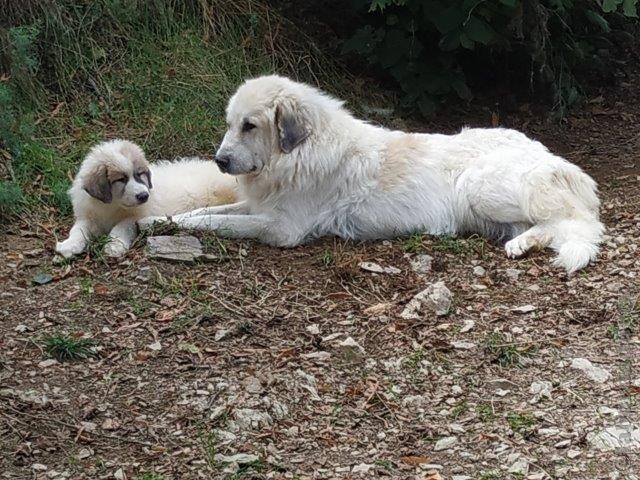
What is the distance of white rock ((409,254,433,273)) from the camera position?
20.6 ft

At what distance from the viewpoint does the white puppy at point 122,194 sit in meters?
6.26

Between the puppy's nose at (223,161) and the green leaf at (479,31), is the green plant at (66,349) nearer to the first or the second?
the puppy's nose at (223,161)

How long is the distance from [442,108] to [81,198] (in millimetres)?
3864

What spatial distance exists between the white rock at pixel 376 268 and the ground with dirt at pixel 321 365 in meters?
0.04

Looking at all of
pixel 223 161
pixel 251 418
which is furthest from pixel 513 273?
pixel 251 418

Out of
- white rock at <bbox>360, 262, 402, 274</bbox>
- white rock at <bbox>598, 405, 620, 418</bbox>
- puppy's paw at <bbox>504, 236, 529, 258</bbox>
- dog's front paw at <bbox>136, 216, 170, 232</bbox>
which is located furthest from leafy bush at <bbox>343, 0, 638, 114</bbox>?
white rock at <bbox>598, 405, 620, 418</bbox>

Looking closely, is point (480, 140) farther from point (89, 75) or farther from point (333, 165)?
point (89, 75)

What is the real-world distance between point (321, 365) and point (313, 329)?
381 mm

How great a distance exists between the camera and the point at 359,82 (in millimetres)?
9031

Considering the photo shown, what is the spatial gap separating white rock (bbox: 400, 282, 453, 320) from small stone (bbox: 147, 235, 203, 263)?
1405 millimetres

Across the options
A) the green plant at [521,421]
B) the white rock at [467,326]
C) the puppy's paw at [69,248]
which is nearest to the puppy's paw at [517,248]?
the white rock at [467,326]

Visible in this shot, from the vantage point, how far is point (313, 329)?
5539 mm

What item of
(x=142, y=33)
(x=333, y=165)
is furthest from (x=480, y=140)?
(x=142, y=33)

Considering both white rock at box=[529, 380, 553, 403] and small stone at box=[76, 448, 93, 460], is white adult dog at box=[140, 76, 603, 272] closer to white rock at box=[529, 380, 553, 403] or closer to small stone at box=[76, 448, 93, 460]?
white rock at box=[529, 380, 553, 403]
